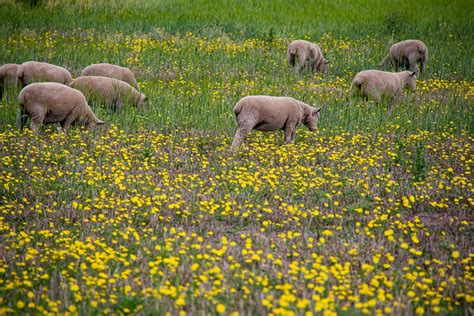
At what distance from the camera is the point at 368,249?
20.5 ft

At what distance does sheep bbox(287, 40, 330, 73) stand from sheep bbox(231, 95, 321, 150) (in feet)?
18.7

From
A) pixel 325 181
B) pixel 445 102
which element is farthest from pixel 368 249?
pixel 445 102

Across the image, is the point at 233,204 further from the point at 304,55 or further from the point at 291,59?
the point at 291,59

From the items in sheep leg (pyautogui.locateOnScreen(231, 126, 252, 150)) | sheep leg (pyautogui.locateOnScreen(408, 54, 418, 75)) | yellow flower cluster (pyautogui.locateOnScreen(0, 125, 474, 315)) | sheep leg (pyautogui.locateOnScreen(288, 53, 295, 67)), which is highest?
sheep leg (pyautogui.locateOnScreen(408, 54, 418, 75))

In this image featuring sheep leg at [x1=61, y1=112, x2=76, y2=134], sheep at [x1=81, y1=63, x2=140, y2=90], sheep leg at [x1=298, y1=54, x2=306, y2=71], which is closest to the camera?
sheep leg at [x1=61, y1=112, x2=76, y2=134]

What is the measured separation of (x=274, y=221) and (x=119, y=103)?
18.1ft

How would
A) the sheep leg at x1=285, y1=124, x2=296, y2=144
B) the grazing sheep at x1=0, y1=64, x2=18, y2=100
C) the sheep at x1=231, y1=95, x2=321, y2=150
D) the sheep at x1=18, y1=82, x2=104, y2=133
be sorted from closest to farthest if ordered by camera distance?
the sheep at x1=231, y1=95, x2=321, y2=150 < the sheep at x1=18, y1=82, x2=104, y2=133 < the sheep leg at x1=285, y1=124, x2=296, y2=144 < the grazing sheep at x1=0, y1=64, x2=18, y2=100

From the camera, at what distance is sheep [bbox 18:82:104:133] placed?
9.52m

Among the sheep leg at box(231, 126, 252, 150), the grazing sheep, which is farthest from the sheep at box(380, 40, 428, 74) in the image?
the grazing sheep

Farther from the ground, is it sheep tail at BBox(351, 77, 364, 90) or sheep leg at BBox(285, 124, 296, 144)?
sheep tail at BBox(351, 77, 364, 90)

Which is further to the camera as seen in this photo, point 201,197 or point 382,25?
point 382,25

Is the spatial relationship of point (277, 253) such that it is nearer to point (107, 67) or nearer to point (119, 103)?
point (119, 103)

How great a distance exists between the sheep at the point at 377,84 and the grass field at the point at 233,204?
1.03ft

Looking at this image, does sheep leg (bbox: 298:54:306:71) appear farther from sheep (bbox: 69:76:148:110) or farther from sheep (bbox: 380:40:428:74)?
sheep (bbox: 69:76:148:110)
